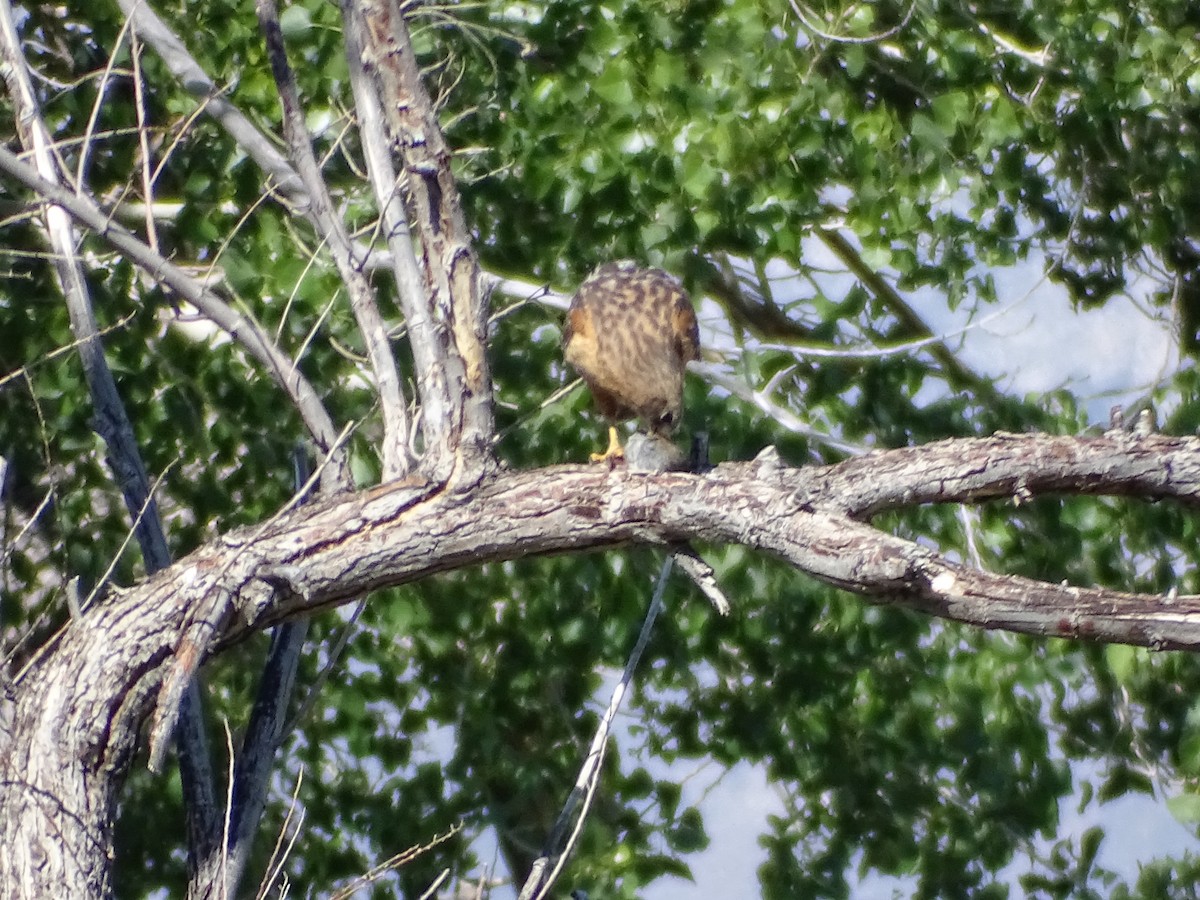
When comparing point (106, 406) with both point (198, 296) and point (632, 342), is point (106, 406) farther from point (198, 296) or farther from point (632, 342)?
point (632, 342)

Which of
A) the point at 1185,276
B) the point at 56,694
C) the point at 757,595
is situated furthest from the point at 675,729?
the point at 1185,276

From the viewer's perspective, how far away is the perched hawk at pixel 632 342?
372 centimetres

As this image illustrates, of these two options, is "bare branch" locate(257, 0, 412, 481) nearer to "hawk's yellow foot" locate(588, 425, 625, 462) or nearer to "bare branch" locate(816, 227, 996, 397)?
"hawk's yellow foot" locate(588, 425, 625, 462)

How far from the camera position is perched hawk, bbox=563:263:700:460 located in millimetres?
3721

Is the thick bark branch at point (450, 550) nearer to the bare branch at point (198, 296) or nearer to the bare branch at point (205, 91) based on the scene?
the bare branch at point (198, 296)

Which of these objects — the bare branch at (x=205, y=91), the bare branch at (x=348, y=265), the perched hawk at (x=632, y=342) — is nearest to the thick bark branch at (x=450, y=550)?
the bare branch at (x=348, y=265)

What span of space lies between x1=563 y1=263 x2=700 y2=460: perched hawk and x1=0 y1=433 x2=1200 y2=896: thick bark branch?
77 cm

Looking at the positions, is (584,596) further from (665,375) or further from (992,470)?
(992,470)

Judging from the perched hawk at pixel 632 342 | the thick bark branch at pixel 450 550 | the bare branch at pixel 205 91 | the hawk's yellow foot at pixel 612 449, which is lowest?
the thick bark branch at pixel 450 550

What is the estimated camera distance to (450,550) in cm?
290

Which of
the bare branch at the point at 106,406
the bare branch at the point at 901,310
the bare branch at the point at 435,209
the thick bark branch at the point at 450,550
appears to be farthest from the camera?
the bare branch at the point at 901,310

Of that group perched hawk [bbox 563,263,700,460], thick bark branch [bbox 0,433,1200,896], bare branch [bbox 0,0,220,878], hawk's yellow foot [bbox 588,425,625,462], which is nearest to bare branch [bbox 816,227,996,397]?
perched hawk [bbox 563,263,700,460]

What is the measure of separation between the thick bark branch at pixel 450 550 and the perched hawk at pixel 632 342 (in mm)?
771

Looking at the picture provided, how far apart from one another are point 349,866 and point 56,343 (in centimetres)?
166
